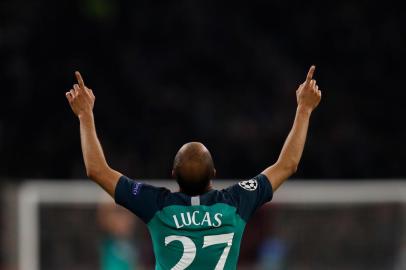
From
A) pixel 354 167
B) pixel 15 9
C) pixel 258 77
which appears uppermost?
pixel 15 9

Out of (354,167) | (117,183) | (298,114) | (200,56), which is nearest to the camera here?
(117,183)

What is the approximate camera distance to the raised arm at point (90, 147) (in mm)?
3734

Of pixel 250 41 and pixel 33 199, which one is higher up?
pixel 250 41

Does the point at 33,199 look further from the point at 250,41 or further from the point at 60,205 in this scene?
the point at 250,41

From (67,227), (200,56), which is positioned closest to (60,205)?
(67,227)

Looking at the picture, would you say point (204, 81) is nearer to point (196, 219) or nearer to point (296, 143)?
point (296, 143)

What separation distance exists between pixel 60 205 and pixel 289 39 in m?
6.29

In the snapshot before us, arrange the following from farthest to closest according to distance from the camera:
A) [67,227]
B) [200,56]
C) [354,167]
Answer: [200,56] → [354,167] → [67,227]

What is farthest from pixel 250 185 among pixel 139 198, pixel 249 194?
pixel 139 198

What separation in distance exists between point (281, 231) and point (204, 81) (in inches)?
189

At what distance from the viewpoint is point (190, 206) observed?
12.1 feet

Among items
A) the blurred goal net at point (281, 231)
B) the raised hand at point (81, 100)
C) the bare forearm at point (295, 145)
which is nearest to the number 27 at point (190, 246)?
the bare forearm at point (295, 145)

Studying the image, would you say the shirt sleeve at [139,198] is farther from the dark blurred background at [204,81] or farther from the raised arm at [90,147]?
the dark blurred background at [204,81]

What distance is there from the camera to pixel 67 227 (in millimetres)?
11133
